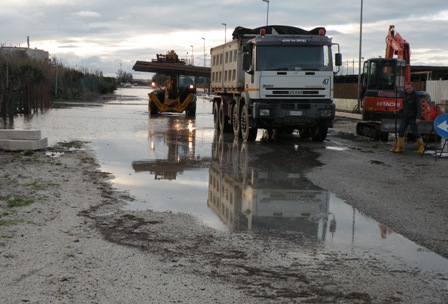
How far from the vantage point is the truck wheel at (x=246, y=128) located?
1883cm

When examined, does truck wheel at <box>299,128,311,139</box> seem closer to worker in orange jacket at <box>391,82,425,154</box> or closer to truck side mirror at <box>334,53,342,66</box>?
truck side mirror at <box>334,53,342,66</box>

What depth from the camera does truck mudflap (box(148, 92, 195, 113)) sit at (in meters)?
34.2

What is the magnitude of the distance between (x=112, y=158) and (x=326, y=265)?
30.1 feet

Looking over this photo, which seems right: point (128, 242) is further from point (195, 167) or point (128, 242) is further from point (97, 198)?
point (195, 167)

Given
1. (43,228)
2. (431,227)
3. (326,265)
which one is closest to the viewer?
(326,265)

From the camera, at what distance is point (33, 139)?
49.5 feet

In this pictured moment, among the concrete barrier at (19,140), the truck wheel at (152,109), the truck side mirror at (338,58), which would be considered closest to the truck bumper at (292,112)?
the truck side mirror at (338,58)

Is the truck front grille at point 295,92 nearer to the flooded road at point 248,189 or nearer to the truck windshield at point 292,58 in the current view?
the truck windshield at point 292,58

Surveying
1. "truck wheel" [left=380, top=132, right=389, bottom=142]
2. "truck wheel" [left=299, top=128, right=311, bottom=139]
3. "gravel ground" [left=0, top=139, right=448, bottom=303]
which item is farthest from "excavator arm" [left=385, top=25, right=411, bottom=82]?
"gravel ground" [left=0, top=139, right=448, bottom=303]

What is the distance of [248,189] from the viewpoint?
1043 cm

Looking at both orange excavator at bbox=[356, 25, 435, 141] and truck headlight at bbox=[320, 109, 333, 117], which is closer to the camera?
truck headlight at bbox=[320, 109, 333, 117]

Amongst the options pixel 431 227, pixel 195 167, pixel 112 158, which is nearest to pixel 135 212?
pixel 431 227

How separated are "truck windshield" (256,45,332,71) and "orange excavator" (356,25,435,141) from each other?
359 cm

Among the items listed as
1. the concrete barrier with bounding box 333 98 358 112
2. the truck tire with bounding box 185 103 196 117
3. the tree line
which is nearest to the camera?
the tree line
